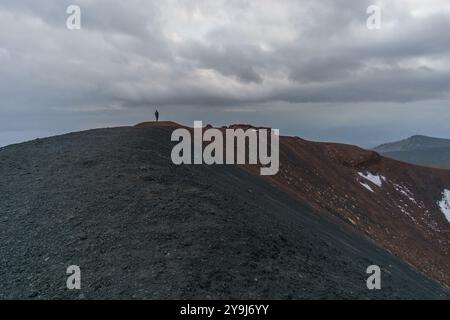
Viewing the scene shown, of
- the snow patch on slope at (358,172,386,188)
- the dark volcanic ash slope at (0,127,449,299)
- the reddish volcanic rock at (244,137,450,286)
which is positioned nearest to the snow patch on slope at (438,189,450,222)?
the reddish volcanic rock at (244,137,450,286)

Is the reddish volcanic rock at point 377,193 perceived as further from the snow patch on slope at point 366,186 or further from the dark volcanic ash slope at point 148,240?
the dark volcanic ash slope at point 148,240

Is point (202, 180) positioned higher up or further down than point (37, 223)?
higher up

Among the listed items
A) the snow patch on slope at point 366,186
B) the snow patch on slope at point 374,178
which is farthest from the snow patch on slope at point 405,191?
the snow patch on slope at point 366,186

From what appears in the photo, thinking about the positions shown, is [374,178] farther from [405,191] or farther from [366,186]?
[366,186]
